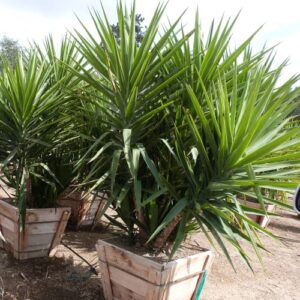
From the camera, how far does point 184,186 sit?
2.33m

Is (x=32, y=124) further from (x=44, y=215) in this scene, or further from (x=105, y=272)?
(x=105, y=272)

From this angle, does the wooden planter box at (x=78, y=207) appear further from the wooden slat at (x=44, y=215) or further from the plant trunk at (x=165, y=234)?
the plant trunk at (x=165, y=234)

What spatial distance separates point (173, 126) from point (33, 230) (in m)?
1.41

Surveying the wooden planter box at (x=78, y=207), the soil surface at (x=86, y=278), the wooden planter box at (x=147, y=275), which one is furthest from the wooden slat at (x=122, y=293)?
the wooden planter box at (x=78, y=207)

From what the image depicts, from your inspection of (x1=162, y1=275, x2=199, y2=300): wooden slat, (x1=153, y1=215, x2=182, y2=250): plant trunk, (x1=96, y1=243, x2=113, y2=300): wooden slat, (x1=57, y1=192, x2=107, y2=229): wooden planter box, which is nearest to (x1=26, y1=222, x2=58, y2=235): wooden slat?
(x1=96, y1=243, x2=113, y2=300): wooden slat

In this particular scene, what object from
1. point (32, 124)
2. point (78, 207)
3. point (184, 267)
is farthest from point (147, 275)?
point (78, 207)

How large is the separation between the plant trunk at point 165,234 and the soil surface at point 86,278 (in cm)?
53

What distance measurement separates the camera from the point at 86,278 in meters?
2.86

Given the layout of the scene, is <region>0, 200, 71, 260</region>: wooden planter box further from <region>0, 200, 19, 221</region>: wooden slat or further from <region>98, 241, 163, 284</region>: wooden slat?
<region>98, 241, 163, 284</region>: wooden slat

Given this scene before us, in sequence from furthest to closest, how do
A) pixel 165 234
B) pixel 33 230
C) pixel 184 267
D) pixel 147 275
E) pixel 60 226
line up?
pixel 60 226, pixel 33 230, pixel 165 234, pixel 184 267, pixel 147 275

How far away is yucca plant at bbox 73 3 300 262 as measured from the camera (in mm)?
2100

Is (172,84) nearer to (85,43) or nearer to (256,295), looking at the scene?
(85,43)

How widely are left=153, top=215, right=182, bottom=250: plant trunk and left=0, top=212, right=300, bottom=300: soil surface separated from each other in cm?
53

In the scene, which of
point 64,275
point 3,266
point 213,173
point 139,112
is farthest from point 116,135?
point 3,266
